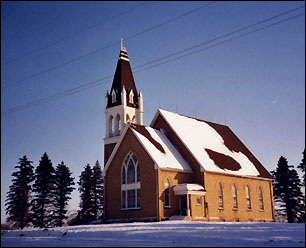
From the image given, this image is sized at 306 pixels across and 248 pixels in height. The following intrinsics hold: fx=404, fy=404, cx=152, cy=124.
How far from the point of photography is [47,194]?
5591cm

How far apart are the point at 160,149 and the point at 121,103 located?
2039cm

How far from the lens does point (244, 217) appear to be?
1678 inches

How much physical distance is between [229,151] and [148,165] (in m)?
13.9

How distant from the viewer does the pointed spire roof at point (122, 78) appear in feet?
191

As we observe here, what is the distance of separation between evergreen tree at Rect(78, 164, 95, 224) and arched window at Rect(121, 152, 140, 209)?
2166 cm

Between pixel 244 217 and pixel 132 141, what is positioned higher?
pixel 132 141

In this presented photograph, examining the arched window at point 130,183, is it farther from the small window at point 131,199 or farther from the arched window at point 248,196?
the arched window at point 248,196

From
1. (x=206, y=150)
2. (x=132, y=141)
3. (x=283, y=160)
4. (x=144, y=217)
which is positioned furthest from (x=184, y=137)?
(x=283, y=160)

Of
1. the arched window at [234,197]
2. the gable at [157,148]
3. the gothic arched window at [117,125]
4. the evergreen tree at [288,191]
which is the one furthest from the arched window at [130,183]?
the evergreen tree at [288,191]

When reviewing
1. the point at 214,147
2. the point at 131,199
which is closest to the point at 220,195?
the point at 214,147

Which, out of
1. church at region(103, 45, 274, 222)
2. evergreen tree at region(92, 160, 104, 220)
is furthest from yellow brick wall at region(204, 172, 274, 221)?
evergreen tree at region(92, 160, 104, 220)

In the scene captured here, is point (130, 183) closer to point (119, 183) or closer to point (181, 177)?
point (119, 183)

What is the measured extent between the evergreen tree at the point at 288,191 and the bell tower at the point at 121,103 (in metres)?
23.4

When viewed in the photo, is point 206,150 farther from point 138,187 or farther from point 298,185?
point 298,185
